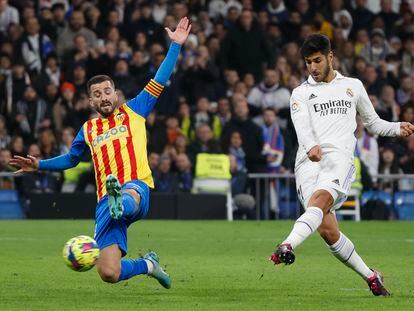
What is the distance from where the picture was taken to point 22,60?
24.8 meters

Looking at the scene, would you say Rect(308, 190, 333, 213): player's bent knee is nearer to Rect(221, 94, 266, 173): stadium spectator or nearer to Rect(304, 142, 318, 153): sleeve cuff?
Rect(304, 142, 318, 153): sleeve cuff

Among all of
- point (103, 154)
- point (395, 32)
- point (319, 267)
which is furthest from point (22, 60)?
point (103, 154)

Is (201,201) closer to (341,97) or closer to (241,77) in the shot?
(241,77)

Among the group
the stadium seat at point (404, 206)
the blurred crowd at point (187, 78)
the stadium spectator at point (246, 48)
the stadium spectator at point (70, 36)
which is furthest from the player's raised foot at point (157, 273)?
the stadium spectator at point (246, 48)

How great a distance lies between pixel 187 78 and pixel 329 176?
1461 centimetres

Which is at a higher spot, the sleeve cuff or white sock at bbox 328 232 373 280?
the sleeve cuff

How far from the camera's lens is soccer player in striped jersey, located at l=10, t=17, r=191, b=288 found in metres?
10.5

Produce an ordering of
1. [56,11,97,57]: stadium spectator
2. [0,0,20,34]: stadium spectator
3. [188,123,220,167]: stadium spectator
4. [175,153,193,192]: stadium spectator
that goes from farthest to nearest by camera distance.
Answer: [0,0,20,34]: stadium spectator → [56,11,97,57]: stadium spectator → [188,123,220,167]: stadium spectator → [175,153,193,192]: stadium spectator

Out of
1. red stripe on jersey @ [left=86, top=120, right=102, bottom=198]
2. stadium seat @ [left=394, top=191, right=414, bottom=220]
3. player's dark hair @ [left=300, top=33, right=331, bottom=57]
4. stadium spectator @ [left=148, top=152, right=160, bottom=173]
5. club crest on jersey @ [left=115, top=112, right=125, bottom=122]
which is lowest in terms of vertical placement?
stadium seat @ [left=394, top=191, right=414, bottom=220]

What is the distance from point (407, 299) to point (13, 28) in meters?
15.6

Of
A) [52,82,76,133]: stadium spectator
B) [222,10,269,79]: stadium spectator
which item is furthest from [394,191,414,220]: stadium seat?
[52,82,76,133]: stadium spectator

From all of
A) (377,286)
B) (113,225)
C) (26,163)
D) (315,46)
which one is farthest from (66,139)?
(377,286)

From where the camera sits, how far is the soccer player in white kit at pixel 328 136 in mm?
10664

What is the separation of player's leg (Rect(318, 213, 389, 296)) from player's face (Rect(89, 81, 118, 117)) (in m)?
2.18
